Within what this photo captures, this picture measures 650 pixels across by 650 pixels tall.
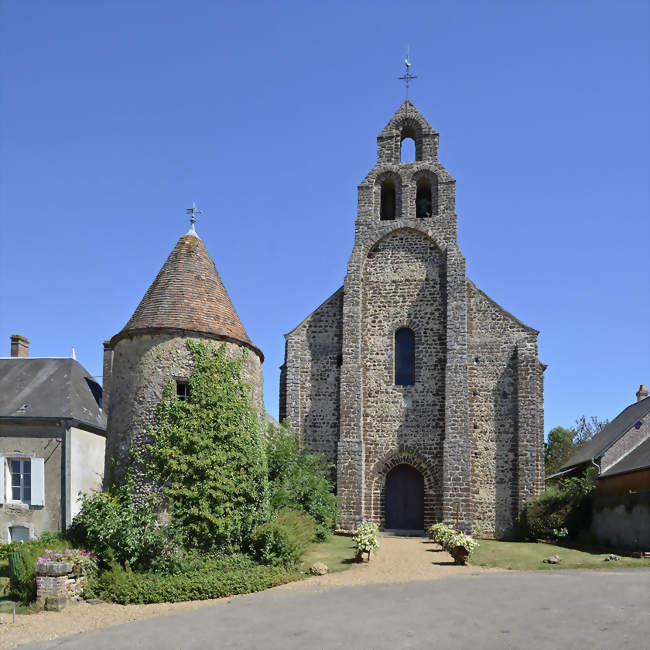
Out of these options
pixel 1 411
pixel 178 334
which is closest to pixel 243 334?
pixel 178 334

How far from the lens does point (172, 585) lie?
12.0 metres

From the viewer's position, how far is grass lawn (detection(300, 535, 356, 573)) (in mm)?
14508

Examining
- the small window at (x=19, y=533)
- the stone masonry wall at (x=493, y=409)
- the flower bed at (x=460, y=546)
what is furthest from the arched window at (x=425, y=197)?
the small window at (x=19, y=533)

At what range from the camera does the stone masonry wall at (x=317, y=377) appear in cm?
2183

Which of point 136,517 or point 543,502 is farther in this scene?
point 543,502

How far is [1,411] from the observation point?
18.5 m

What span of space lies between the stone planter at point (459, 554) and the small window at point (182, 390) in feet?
21.7

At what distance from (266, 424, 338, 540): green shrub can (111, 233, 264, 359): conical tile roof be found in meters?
2.61

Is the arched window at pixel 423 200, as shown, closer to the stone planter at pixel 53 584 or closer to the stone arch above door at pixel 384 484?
the stone arch above door at pixel 384 484

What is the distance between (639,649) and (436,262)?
1556cm

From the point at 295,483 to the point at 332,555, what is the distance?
2222 mm

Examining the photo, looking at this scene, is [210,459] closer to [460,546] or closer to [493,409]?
[460,546]

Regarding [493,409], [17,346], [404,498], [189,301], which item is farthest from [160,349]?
[493,409]

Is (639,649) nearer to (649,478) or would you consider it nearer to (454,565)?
(454,565)
